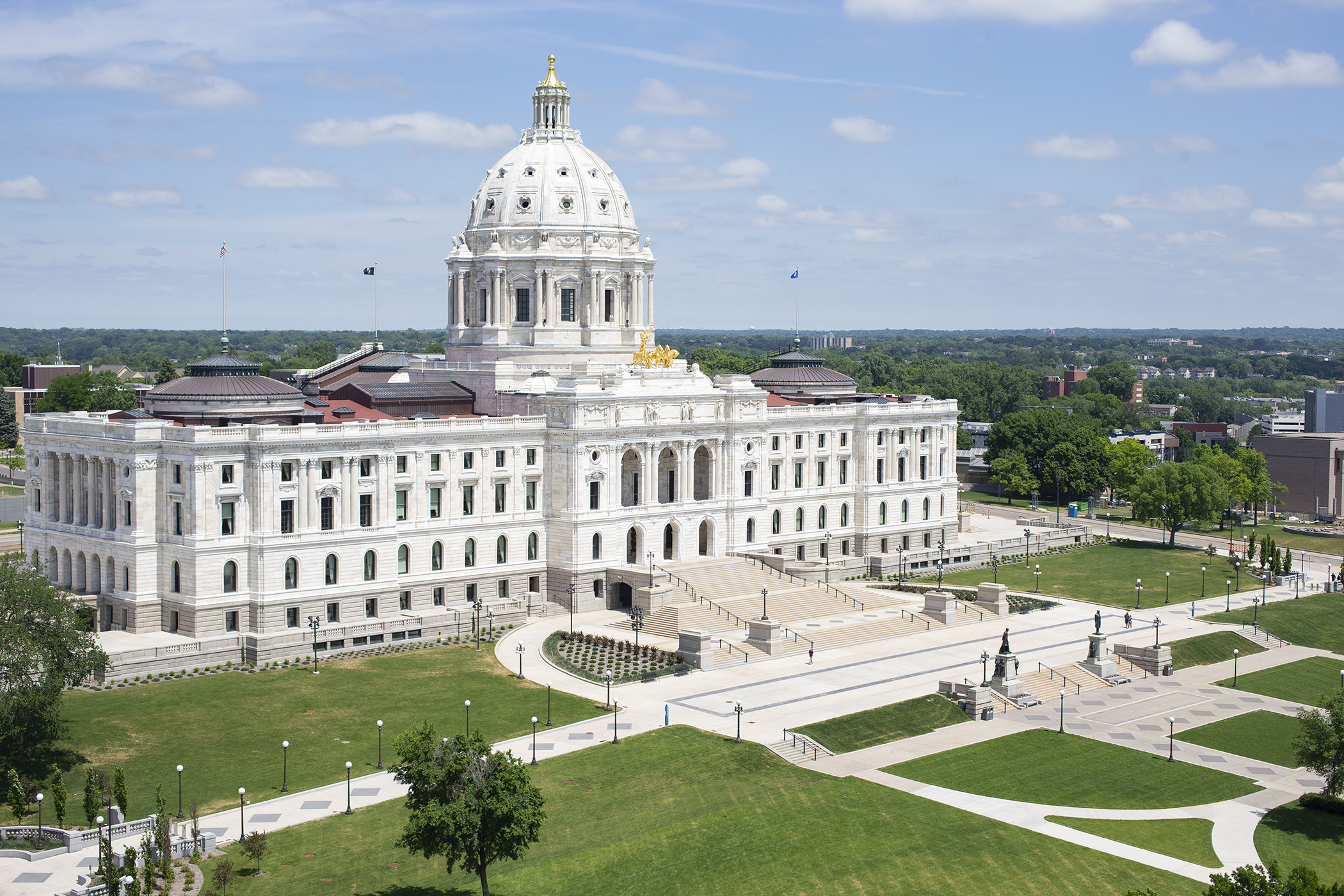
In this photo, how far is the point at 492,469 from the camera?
116 m

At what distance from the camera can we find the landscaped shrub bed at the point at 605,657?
9788 centimetres

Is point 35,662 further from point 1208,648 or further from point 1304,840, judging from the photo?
point 1208,648

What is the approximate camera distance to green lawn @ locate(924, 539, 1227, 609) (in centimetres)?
12925

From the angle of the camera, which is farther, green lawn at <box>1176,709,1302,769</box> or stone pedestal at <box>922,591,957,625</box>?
stone pedestal at <box>922,591,957,625</box>

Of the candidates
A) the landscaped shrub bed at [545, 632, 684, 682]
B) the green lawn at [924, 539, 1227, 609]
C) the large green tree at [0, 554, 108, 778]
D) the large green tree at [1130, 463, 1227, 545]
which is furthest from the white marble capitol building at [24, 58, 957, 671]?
the large green tree at [1130, 463, 1227, 545]

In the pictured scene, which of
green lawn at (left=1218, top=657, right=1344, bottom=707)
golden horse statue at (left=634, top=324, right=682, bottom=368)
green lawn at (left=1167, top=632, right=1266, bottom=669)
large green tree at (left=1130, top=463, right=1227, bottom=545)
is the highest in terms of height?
golden horse statue at (left=634, top=324, right=682, bottom=368)

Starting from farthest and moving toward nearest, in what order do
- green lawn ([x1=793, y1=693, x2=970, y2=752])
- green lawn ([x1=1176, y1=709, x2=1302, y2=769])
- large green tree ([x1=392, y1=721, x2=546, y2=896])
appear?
green lawn ([x1=1176, y1=709, x2=1302, y2=769]) → green lawn ([x1=793, y1=693, x2=970, y2=752]) → large green tree ([x1=392, y1=721, x2=546, y2=896])

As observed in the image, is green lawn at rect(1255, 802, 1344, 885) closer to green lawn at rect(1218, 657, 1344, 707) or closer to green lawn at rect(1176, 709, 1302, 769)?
green lawn at rect(1176, 709, 1302, 769)

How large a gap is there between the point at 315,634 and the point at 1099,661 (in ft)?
Answer: 181

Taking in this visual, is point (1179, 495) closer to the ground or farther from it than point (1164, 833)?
farther from it

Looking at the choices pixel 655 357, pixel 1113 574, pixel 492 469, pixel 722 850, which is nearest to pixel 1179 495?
pixel 1113 574

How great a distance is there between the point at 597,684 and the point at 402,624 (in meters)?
17.9

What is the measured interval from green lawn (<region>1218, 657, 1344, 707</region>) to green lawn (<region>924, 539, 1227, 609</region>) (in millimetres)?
18103

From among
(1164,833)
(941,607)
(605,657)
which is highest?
(941,607)
